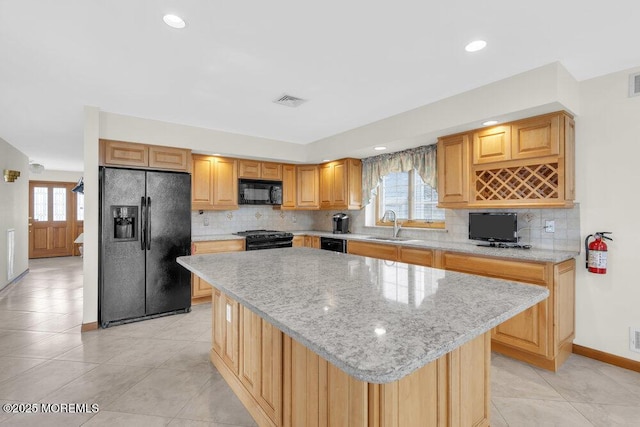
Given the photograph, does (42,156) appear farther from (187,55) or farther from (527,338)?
Answer: (527,338)

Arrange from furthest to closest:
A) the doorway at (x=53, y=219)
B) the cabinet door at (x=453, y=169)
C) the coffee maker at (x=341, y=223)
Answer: the doorway at (x=53, y=219) < the coffee maker at (x=341, y=223) < the cabinet door at (x=453, y=169)

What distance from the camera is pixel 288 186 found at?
5312 millimetres

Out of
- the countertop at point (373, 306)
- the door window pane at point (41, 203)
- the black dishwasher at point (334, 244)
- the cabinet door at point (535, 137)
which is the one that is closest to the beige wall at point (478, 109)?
A: the cabinet door at point (535, 137)

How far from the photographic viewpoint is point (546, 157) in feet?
8.79

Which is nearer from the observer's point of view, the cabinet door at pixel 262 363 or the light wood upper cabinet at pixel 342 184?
the cabinet door at pixel 262 363

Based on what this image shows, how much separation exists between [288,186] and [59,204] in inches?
288

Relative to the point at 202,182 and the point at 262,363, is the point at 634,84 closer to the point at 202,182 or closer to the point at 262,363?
the point at 262,363

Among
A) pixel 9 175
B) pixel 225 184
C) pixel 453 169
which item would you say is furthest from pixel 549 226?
pixel 9 175

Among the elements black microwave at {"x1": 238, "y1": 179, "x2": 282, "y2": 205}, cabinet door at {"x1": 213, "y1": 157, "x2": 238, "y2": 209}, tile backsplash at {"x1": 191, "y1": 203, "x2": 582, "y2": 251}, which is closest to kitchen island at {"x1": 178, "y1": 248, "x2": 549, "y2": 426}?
tile backsplash at {"x1": 191, "y1": 203, "x2": 582, "y2": 251}

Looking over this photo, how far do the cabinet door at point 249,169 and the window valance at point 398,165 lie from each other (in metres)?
1.71

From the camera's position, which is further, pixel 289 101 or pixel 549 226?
pixel 289 101

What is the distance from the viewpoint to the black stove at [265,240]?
4535 mm

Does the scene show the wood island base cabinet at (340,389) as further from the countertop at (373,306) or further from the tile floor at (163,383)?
the tile floor at (163,383)

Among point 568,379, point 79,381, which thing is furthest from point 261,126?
point 568,379
